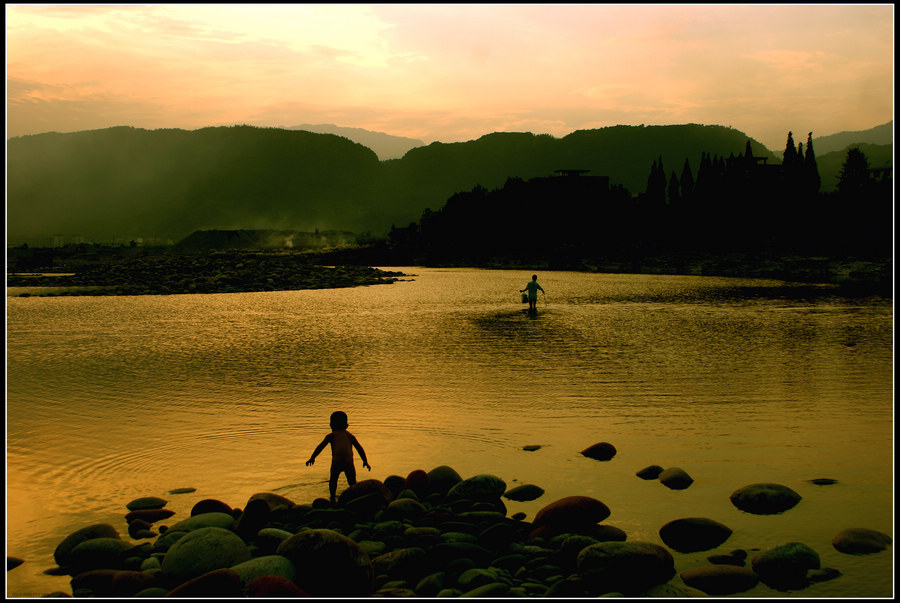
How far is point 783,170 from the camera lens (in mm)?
106938

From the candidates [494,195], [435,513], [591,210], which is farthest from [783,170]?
[435,513]

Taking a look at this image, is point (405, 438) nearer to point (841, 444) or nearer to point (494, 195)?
point (841, 444)

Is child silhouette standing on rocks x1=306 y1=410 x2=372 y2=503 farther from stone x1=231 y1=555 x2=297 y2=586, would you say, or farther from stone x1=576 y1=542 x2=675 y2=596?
stone x1=576 y1=542 x2=675 y2=596

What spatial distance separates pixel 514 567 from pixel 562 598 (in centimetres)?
73

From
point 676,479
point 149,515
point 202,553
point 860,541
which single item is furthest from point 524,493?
point 149,515

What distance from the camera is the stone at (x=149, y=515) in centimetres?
803

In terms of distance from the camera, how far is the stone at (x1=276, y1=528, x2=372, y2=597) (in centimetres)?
622

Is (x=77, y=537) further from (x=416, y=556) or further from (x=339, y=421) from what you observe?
(x=416, y=556)

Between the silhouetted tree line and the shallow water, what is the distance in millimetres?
73263

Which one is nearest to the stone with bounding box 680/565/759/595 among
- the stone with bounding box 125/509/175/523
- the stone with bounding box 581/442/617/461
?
the stone with bounding box 581/442/617/461

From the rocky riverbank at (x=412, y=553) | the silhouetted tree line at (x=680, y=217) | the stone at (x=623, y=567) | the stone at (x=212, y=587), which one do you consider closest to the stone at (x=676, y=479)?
the rocky riverbank at (x=412, y=553)

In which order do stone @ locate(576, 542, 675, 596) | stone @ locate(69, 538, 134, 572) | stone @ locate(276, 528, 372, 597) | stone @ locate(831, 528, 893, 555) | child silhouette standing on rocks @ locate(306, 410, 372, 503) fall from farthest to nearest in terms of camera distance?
child silhouette standing on rocks @ locate(306, 410, 372, 503), stone @ locate(831, 528, 893, 555), stone @ locate(69, 538, 134, 572), stone @ locate(576, 542, 675, 596), stone @ locate(276, 528, 372, 597)

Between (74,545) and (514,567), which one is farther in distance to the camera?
(74,545)

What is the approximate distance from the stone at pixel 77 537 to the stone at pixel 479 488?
12.4ft
